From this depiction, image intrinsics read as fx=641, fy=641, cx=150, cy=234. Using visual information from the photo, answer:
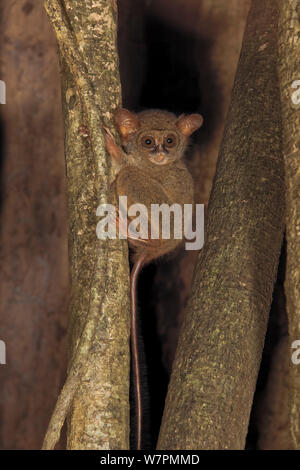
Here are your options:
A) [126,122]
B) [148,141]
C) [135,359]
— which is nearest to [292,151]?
[126,122]

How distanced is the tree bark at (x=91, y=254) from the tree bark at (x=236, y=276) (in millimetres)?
259

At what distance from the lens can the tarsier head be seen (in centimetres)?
328

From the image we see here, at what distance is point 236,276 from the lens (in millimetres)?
2816

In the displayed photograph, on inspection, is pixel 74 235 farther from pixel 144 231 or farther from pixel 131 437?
pixel 131 437

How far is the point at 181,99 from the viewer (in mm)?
5332

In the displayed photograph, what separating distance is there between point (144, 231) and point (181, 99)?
7.83 ft

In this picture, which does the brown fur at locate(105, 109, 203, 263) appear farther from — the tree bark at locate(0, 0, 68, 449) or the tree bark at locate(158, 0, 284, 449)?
the tree bark at locate(0, 0, 68, 449)

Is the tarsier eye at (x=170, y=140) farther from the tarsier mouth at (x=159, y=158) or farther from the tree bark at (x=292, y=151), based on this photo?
the tree bark at (x=292, y=151)

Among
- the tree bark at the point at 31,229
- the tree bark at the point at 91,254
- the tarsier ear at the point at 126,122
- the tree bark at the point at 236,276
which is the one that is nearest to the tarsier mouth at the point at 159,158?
the tarsier ear at the point at 126,122

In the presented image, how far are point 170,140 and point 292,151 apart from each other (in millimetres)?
1009

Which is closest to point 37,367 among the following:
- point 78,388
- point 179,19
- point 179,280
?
point 179,280

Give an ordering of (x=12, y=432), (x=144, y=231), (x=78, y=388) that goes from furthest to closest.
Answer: (x=12, y=432) → (x=144, y=231) → (x=78, y=388)

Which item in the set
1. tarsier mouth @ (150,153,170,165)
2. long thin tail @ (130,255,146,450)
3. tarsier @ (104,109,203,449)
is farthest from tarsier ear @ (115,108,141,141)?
long thin tail @ (130,255,146,450)

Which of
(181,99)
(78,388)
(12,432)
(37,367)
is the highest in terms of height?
(181,99)
